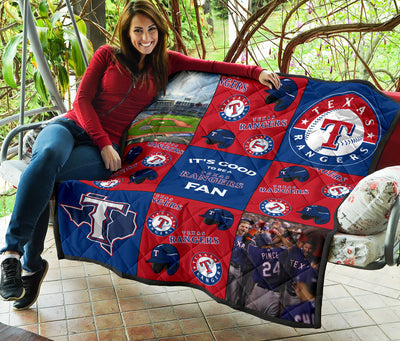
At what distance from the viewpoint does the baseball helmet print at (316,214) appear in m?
1.76

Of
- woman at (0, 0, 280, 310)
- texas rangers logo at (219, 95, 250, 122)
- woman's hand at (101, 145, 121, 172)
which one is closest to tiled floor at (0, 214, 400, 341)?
woman at (0, 0, 280, 310)

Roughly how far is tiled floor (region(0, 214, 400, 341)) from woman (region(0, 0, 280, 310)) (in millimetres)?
156

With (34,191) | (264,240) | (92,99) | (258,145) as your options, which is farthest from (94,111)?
(264,240)

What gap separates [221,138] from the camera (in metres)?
2.26

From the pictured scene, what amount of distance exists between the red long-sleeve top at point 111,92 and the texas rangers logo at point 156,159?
17 cm

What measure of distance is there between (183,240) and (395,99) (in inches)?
40.4

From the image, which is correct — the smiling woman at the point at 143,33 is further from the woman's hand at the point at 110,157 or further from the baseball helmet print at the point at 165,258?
the baseball helmet print at the point at 165,258

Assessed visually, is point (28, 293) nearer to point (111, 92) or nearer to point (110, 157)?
point (110, 157)

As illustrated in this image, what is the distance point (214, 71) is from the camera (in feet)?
7.93

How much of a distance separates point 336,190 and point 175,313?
80cm

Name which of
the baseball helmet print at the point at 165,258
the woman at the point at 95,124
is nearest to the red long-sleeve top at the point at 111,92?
the woman at the point at 95,124

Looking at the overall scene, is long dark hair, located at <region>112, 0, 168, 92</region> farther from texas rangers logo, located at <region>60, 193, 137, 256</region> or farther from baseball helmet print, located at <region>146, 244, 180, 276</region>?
baseball helmet print, located at <region>146, 244, 180, 276</region>

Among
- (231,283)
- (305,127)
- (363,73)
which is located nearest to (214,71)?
(305,127)

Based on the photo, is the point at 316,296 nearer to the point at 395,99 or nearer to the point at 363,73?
the point at 395,99
